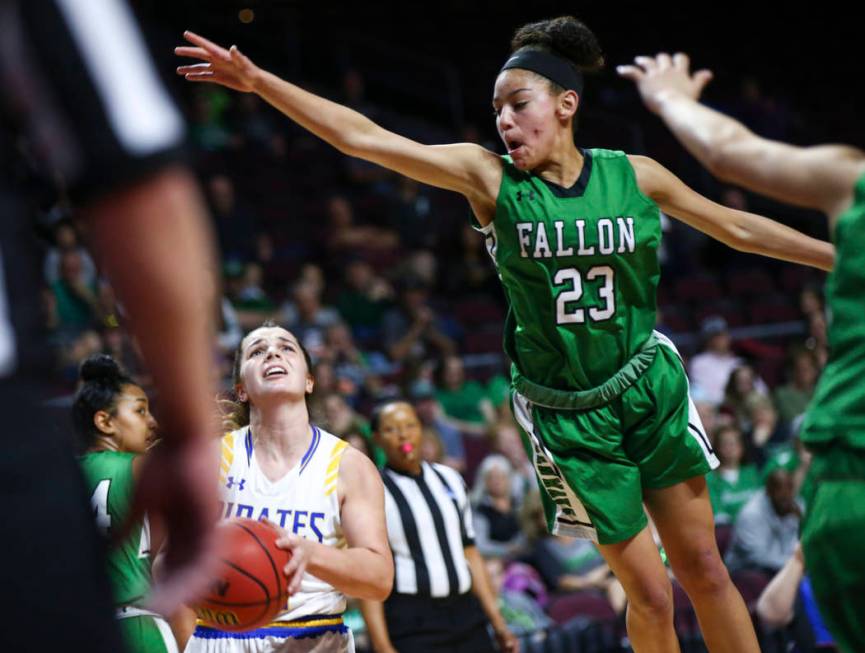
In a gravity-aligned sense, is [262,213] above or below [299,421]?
above

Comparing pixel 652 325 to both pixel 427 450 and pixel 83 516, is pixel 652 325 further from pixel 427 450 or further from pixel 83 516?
pixel 427 450

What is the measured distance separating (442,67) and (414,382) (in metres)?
7.52

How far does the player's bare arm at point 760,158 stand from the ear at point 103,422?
255 cm

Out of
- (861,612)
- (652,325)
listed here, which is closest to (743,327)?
(652,325)

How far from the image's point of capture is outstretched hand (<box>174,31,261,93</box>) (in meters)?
3.57

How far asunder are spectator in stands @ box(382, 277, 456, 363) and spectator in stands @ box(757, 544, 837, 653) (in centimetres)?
406

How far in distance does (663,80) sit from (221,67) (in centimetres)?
138

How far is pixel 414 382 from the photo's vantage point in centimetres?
961

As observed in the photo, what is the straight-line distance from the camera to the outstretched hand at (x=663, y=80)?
283cm

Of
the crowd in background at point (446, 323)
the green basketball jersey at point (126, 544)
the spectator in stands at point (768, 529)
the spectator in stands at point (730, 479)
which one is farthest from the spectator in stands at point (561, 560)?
the green basketball jersey at point (126, 544)

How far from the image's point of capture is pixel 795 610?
7.21 metres

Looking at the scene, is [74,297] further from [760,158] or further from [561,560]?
[760,158]

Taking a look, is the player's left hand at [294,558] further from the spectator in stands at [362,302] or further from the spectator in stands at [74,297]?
the spectator in stands at [362,302]

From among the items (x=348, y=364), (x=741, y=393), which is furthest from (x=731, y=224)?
(x=741, y=393)
